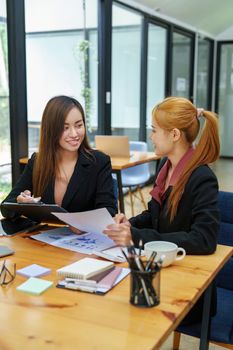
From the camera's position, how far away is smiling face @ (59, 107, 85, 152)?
202 cm

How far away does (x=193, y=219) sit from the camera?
1564 millimetres

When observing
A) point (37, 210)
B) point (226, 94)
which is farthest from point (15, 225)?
point (226, 94)

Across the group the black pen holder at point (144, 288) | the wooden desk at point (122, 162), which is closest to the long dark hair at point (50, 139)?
the black pen holder at point (144, 288)

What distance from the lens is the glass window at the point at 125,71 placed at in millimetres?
5516

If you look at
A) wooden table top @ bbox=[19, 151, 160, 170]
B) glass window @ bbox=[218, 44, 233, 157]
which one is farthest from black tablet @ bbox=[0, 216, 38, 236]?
glass window @ bbox=[218, 44, 233, 157]

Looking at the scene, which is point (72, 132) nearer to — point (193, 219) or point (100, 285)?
point (193, 219)

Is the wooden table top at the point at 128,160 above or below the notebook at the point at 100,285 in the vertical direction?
below

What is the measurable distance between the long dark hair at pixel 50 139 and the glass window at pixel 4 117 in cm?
165

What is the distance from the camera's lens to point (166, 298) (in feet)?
3.78

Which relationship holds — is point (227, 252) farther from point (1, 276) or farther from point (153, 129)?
point (1, 276)

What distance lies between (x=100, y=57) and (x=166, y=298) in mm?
4223

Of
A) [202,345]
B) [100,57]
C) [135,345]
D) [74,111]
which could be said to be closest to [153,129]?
[74,111]

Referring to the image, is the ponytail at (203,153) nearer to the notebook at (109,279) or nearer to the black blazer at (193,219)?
the black blazer at (193,219)

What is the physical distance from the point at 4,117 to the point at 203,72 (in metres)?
5.50
